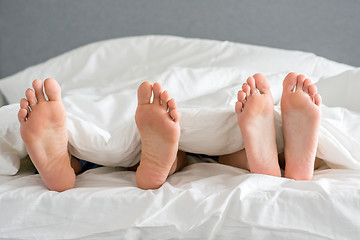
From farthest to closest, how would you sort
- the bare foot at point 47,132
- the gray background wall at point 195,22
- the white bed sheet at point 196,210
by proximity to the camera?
the gray background wall at point 195,22 < the bare foot at point 47,132 < the white bed sheet at point 196,210

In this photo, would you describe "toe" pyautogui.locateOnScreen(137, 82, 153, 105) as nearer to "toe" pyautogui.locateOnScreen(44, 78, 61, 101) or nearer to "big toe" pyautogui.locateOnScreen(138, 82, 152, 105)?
"big toe" pyautogui.locateOnScreen(138, 82, 152, 105)

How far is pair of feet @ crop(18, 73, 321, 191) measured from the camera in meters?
0.83

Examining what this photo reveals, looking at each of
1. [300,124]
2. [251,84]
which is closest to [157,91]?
[251,84]

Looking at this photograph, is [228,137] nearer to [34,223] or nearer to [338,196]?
[338,196]

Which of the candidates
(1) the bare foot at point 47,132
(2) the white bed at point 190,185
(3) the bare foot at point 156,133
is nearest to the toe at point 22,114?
(1) the bare foot at point 47,132

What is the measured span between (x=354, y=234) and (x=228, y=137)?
13.1 inches

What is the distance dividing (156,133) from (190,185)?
0.43 feet

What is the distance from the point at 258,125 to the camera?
34.1 inches

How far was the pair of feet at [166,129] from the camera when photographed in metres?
0.83

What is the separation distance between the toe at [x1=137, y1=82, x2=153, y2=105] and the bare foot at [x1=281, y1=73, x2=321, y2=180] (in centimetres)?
30

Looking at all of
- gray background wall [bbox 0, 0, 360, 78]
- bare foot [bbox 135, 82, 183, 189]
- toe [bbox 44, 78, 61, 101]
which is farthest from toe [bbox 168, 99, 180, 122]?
gray background wall [bbox 0, 0, 360, 78]

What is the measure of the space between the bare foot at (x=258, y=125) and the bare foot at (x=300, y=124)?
3cm

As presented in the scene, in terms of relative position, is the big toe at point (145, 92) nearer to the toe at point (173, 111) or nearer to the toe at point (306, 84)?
the toe at point (173, 111)

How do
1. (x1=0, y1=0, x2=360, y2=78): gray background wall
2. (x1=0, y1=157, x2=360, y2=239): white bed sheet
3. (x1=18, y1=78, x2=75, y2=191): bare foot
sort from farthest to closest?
(x1=0, y1=0, x2=360, y2=78): gray background wall < (x1=18, y1=78, x2=75, y2=191): bare foot < (x1=0, y1=157, x2=360, y2=239): white bed sheet
